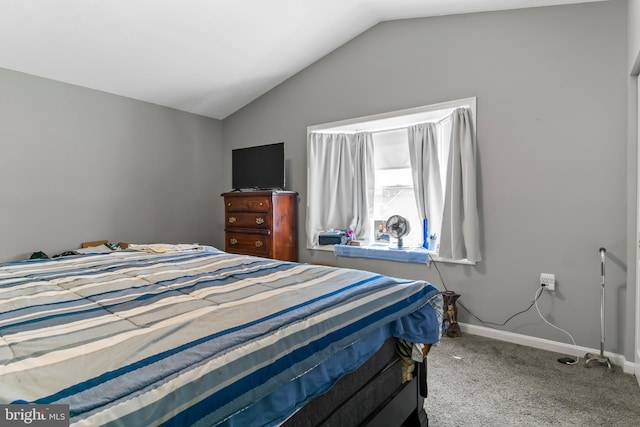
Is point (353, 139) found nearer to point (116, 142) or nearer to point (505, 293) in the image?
point (505, 293)

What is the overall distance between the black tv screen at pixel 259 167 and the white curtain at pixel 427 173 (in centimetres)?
149

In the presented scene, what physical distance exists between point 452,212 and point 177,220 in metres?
3.34

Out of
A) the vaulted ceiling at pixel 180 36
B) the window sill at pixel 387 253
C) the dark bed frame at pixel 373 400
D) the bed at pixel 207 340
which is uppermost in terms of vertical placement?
the vaulted ceiling at pixel 180 36

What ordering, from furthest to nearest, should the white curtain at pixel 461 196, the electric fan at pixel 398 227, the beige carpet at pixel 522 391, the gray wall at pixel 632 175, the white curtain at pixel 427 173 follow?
the electric fan at pixel 398 227, the white curtain at pixel 427 173, the white curtain at pixel 461 196, the gray wall at pixel 632 175, the beige carpet at pixel 522 391

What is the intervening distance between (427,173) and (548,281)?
4.56ft

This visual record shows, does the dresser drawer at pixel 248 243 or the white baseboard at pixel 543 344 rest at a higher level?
the dresser drawer at pixel 248 243

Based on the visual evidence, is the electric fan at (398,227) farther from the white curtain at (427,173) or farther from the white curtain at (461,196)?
the white curtain at (461,196)

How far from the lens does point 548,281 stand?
2611 mm

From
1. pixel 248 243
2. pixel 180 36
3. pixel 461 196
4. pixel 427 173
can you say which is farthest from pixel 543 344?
pixel 180 36

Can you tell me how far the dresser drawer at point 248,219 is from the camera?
381 centimetres

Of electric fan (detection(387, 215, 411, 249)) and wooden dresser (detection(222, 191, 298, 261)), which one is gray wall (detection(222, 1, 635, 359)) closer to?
electric fan (detection(387, 215, 411, 249))

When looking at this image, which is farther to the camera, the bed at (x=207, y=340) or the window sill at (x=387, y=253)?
the window sill at (x=387, y=253)

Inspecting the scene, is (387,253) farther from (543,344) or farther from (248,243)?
(248,243)

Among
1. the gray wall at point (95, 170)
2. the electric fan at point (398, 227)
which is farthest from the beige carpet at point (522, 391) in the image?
the gray wall at point (95, 170)
